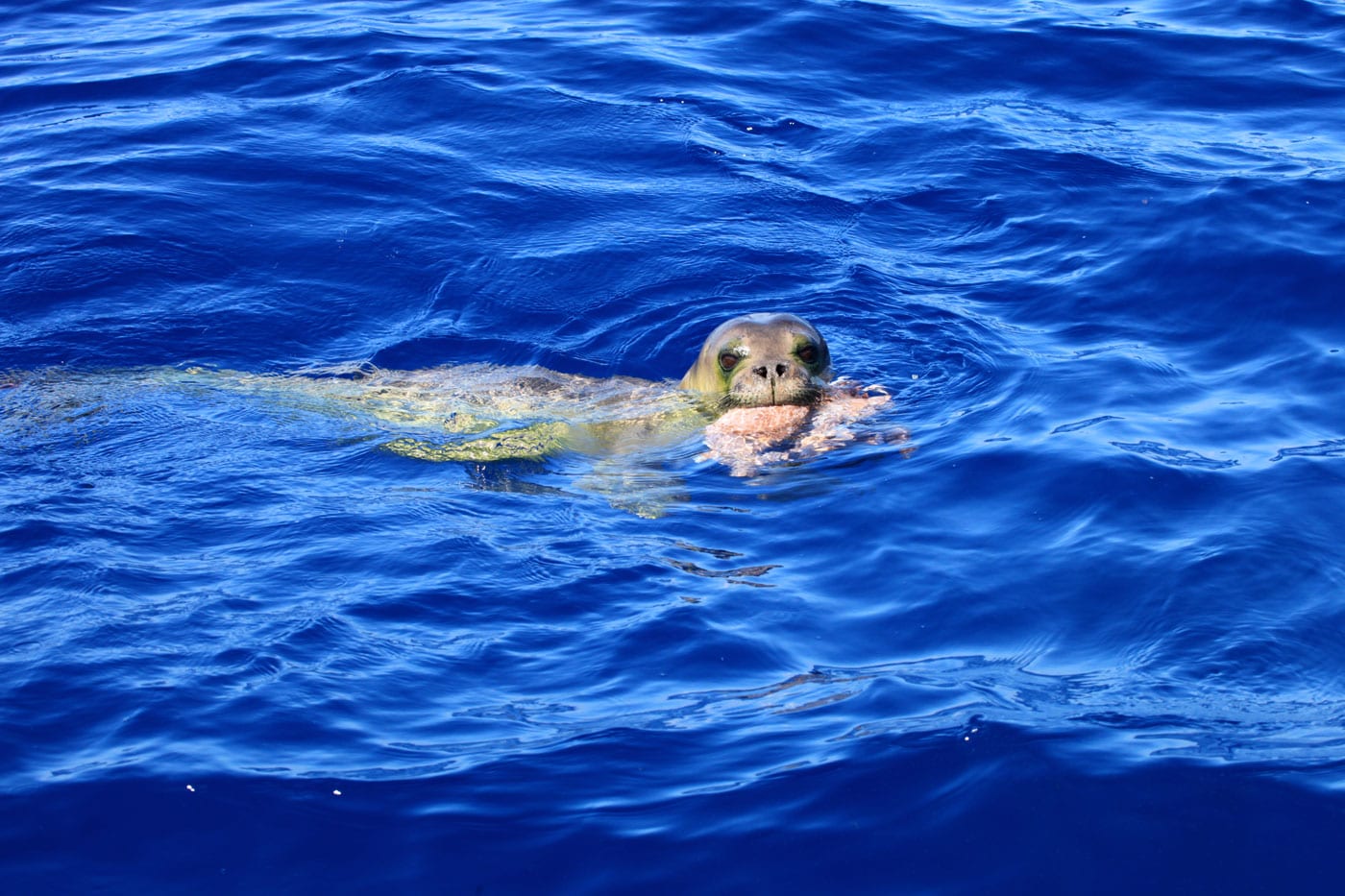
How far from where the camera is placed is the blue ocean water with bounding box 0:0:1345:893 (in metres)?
4.39

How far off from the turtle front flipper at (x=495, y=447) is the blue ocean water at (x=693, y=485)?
0.41ft

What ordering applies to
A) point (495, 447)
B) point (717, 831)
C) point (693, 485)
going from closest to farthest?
point (717, 831), point (693, 485), point (495, 447)

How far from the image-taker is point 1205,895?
3977 mm

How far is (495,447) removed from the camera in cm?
743

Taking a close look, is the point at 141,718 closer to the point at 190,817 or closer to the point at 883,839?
the point at 190,817

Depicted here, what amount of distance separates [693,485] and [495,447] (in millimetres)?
1127

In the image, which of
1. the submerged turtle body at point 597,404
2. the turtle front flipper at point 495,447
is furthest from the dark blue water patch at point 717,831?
the turtle front flipper at point 495,447

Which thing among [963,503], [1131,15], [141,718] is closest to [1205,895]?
[963,503]

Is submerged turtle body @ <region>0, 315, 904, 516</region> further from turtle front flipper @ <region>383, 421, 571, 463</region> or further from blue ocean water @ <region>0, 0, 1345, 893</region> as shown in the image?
blue ocean water @ <region>0, 0, 1345, 893</region>

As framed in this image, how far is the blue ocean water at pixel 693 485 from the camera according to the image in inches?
173

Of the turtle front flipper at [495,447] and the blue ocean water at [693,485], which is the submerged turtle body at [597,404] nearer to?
the turtle front flipper at [495,447]

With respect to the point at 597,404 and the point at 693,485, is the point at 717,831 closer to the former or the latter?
the point at 693,485

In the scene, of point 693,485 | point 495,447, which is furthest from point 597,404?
point 693,485

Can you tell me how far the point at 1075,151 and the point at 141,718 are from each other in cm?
828
